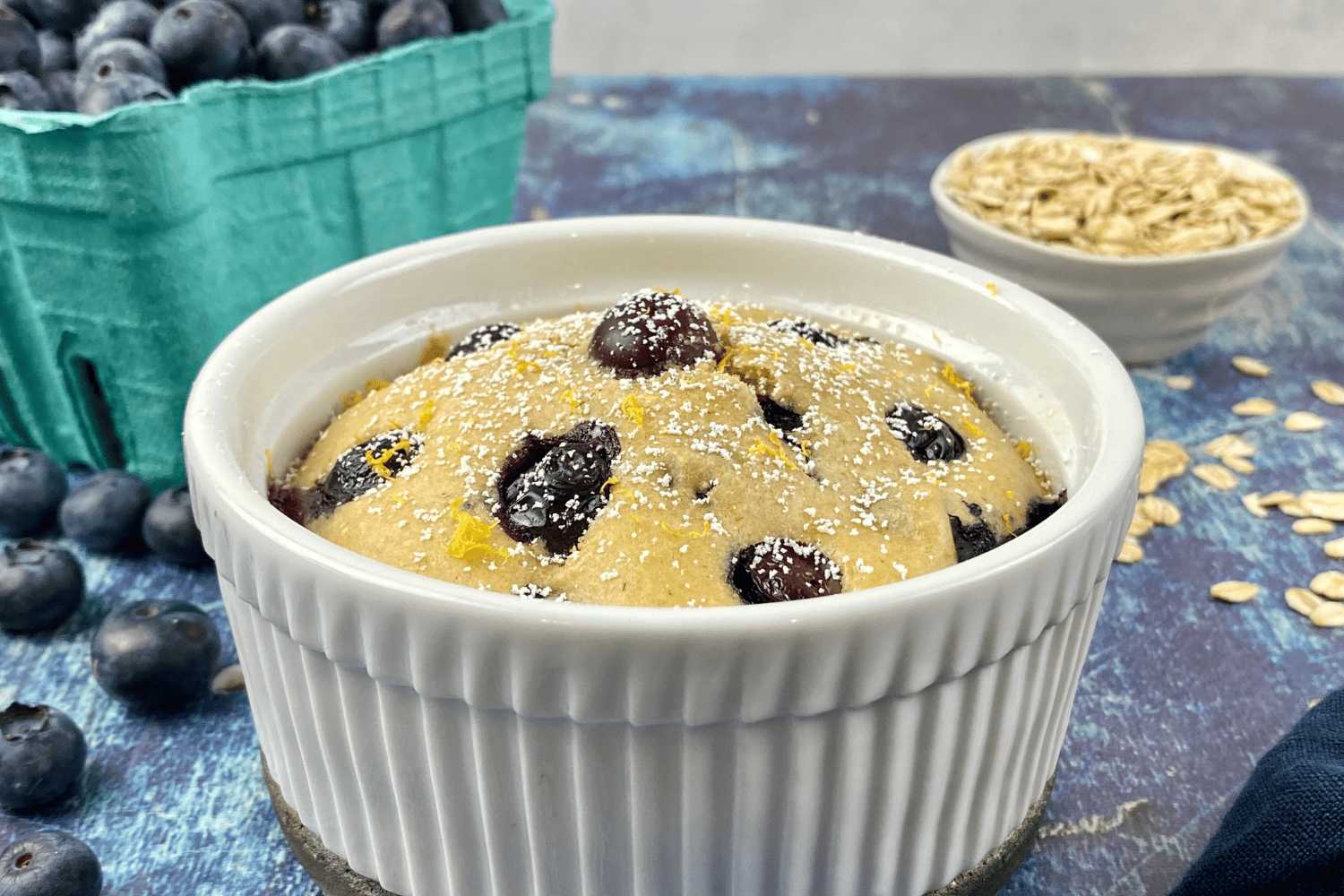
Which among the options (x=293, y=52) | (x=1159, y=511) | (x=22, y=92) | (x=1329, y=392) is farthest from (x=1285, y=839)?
(x=22, y=92)

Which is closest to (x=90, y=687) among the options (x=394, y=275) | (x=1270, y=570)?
(x=394, y=275)

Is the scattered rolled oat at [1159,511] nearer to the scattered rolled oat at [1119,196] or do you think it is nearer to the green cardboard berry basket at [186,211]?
the scattered rolled oat at [1119,196]

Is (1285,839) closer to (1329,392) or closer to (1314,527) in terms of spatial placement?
(1314,527)

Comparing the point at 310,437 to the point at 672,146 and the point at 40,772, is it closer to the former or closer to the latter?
the point at 40,772

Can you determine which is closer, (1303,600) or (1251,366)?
(1303,600)

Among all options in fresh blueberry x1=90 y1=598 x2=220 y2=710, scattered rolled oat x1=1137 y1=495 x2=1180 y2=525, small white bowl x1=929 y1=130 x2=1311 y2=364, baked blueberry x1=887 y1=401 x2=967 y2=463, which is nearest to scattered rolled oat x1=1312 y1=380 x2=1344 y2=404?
small white bowl x1=929 y1=130 x2=1311 y2=364

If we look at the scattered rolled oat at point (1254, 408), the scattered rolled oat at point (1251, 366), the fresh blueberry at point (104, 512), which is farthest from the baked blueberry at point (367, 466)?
the scattered rolled oat at point (1251, 366)
